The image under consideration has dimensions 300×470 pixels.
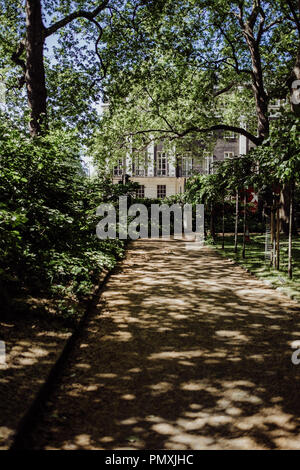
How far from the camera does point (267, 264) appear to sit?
10.1 metres

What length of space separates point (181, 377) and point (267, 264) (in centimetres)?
680

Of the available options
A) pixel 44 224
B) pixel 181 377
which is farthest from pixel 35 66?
pixel 181 377

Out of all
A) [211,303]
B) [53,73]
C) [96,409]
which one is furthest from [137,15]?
[96,409]

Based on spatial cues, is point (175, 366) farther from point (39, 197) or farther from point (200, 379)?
point (39, 197)

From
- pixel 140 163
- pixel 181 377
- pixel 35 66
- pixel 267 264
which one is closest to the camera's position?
pixel 181 377

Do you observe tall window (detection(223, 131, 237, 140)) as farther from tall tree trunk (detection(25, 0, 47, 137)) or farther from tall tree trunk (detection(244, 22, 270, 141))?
tall tree trunk (detection(25, 0, 47, 137))

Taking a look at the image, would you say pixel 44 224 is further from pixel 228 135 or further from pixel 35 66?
pixel 228 135

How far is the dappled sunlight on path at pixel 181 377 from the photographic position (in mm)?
2920

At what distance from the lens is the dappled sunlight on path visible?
2920mm

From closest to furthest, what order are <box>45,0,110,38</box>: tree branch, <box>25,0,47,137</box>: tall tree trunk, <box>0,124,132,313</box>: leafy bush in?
1. <box>0,124,132,313</box>: leafy bush
2. <box>25,0,47,137</box>: tall tree trunk
3. <box>45,0,110,38</box>: tree branch

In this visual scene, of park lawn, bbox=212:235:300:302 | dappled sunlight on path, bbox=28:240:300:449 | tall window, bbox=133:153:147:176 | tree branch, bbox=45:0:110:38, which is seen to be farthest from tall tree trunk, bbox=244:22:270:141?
dappled sunlight on path, bbox=28:240:300:449

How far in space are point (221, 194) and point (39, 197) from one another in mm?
7684

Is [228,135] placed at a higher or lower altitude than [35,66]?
higher

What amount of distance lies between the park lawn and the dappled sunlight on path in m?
0.73
